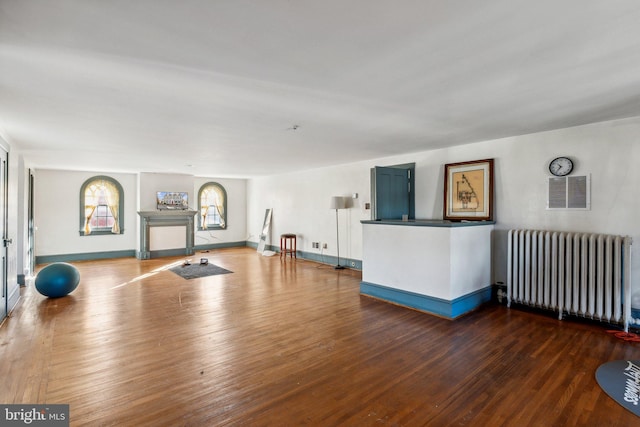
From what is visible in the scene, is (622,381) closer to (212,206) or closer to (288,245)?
(288,245)

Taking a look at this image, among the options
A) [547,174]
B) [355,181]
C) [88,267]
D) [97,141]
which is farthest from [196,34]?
[88,267]

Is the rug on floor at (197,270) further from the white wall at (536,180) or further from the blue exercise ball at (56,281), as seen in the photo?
the white wall at (536,180)

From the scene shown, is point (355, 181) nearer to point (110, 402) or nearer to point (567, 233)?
point (567, 233)

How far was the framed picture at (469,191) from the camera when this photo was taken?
494 centimetres

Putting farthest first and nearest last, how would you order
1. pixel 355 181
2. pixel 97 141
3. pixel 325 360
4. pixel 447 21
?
pixel 355 181, pixel 97 141, pixel 325 360, pixel 447 21

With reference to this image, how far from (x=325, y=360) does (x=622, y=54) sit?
3290mm

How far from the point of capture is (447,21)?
5.82 ft

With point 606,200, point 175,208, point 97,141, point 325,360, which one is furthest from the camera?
point 175,208

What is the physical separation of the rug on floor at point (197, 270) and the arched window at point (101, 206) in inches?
119

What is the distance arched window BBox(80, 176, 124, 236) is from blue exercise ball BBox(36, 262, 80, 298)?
Answer: 4264 mm

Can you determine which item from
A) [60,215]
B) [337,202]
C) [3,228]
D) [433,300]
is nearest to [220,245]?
[60,215]

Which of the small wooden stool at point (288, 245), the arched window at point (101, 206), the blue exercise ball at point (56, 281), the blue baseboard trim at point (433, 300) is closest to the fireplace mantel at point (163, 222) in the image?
the arched window at point (101, 206)

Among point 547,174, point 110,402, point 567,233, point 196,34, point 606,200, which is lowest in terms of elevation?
point 110,402

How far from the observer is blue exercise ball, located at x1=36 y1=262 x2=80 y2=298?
480 centimetres
